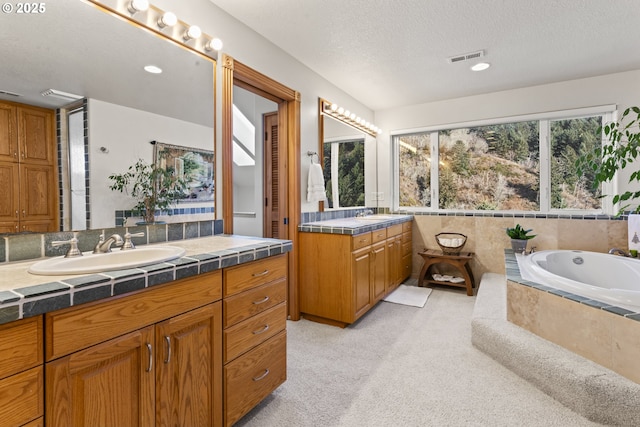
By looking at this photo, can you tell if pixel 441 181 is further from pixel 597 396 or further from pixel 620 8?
pixel 597 396

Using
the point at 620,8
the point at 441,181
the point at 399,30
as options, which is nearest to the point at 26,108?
the point at 399,30

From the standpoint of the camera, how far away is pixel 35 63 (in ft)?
4.15

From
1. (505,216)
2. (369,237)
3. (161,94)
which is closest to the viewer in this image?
(161,94)

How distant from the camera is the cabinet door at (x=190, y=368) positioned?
1.12 meters

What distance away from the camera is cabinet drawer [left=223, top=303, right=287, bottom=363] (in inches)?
54.4

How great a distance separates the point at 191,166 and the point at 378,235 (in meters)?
1.86

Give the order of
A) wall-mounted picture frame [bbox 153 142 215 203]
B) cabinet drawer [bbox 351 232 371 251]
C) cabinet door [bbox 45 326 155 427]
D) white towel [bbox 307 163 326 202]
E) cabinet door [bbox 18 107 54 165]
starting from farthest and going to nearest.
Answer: white towel [bbox 307 163 326 202]
cabinet drawer [bbox 351 232 371 251]
wall-mounted picture frame [bbox 153 142 215 203]
cabinet door [bbox 18 107 54 165]
cabinet door [bbox 45 326 155 427]

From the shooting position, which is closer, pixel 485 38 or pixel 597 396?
pixel 597 396

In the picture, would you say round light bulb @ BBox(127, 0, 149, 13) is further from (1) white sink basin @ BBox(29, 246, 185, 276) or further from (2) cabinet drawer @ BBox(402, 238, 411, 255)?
(2) cabinet drawer @ BBox(402, 238, 411, 255)

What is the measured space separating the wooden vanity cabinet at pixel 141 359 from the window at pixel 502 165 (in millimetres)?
3498

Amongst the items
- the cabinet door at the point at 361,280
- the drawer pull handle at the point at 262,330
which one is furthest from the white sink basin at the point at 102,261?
the cabinet door at the point at 361,280

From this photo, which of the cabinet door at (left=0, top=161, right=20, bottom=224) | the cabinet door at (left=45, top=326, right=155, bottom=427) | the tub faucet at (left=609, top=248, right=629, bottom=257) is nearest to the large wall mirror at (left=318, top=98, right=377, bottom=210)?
the cabinet door at (left=0, top=161, right=20, bottom=224)

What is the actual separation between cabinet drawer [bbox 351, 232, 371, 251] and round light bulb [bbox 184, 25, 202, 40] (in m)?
1.73

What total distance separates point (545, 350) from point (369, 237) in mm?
1468
